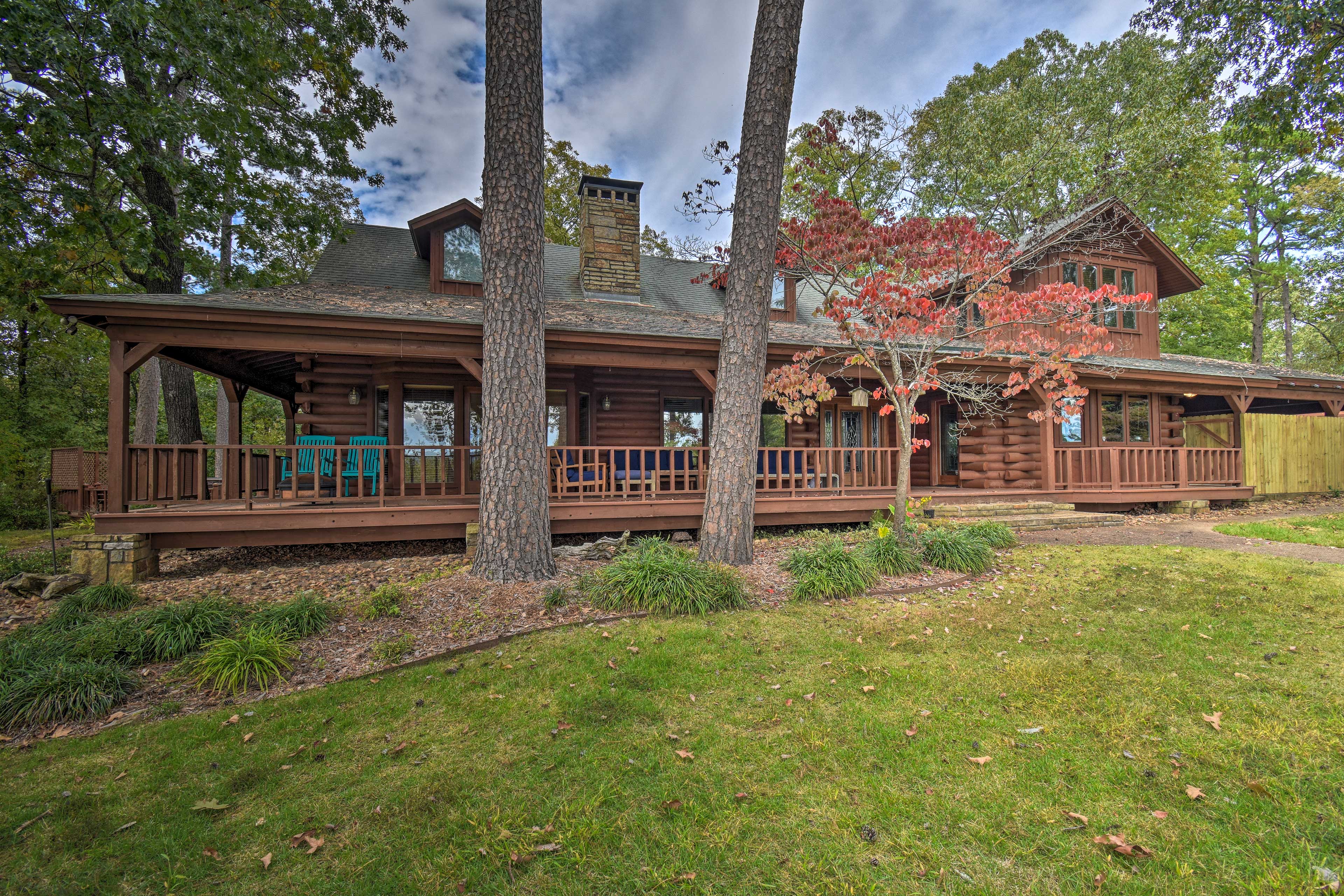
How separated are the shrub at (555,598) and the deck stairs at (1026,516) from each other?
273 inches

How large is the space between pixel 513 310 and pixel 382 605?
3.14 m

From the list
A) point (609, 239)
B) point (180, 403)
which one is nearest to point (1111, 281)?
point (609, 239)

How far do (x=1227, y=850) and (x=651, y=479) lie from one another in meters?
7.79

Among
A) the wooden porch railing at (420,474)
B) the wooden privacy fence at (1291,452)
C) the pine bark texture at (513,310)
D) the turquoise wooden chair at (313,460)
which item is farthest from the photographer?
the wooden privacy fence at (1291,452)

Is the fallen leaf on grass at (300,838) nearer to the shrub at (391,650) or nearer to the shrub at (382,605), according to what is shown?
the shrub at (391,650)

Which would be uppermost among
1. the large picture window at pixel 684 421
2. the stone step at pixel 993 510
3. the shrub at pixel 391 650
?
the large picture window at pixel 684 421

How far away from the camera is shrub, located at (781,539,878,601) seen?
18.2 feet

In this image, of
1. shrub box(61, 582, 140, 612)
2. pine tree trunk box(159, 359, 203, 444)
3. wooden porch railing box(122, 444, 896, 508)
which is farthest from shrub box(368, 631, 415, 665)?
pine tree trunk box(159, 359, 203, 444)

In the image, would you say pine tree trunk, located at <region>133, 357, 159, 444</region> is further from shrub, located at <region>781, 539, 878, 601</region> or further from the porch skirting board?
shrub, located at <region>781, 539, 878, 601</region>

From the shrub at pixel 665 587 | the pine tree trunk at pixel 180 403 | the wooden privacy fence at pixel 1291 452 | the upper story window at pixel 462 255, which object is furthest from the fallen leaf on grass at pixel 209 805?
the wooden privacy fence at pixel 1291 452

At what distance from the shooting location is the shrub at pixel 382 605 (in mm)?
4902

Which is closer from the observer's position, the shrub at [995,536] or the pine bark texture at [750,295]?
the pine bark texture at [750,295]

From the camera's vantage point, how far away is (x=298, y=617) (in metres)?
4.60

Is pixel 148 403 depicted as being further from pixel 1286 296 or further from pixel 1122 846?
pixel 1286 296
